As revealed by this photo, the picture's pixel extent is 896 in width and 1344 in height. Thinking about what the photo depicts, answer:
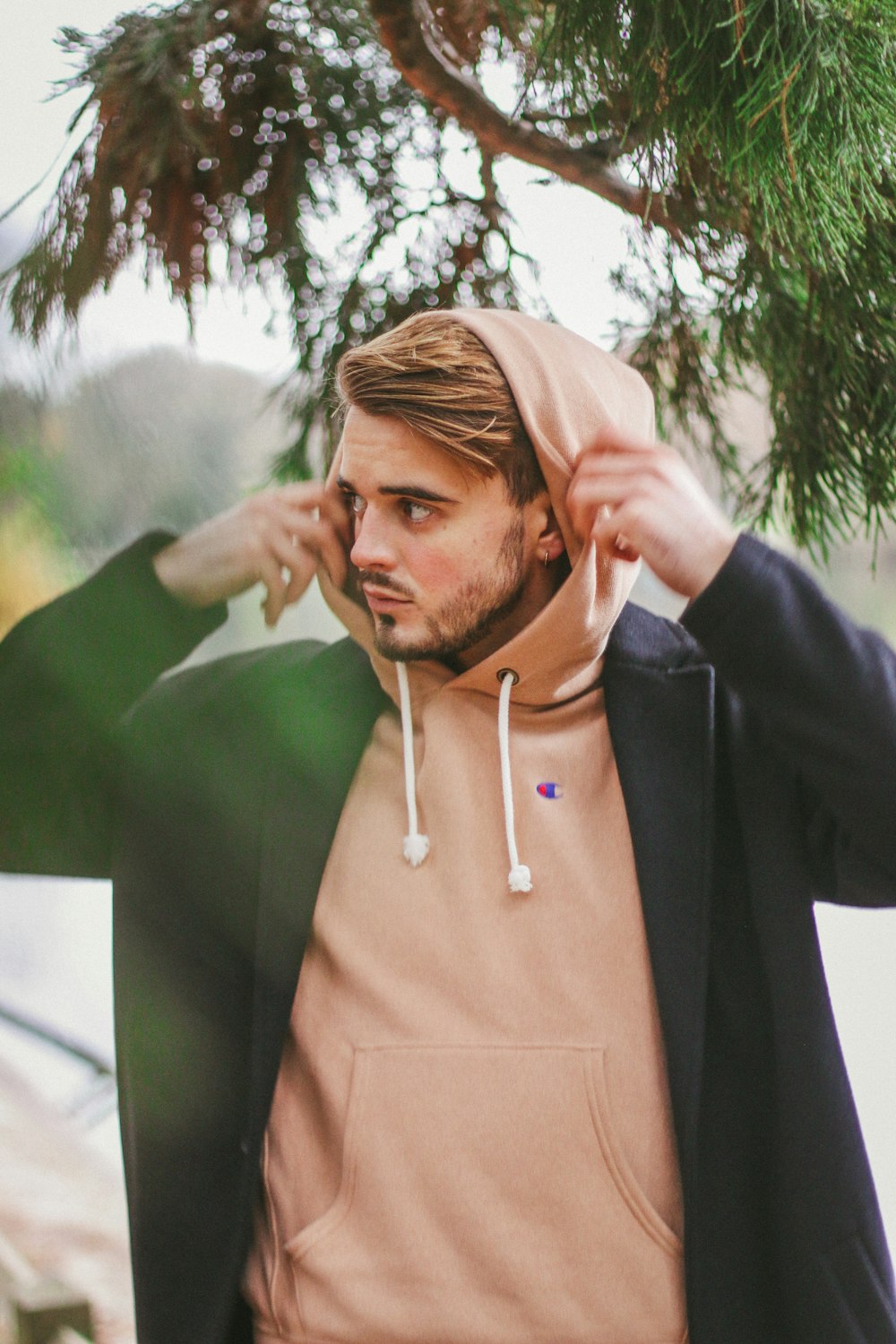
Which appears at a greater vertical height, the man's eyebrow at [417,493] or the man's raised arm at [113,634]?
the man's eyebrow at [417,493]

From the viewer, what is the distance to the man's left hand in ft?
2.52

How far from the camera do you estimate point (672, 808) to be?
2.78 feet

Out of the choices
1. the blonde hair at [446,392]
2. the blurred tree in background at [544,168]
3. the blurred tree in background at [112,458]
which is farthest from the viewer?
the blurred tree in background at [112,458]

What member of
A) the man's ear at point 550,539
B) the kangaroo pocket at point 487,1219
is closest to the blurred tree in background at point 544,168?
the man's ear at point 550,539

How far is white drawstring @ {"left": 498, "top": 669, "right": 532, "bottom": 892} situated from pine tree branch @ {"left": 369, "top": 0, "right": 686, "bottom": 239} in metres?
0.39

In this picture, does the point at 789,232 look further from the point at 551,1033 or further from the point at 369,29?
the point at 551,1033

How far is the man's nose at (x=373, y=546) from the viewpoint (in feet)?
2.74

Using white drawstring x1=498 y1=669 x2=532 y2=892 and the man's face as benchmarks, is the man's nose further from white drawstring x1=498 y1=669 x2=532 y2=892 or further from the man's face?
white drawstring x1=498 y1=669 x2=532 y2=892

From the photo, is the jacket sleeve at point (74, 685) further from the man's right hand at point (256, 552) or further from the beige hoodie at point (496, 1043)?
the beige hoodie at point (496, 1043)

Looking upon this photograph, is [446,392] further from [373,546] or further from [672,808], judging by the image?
[672,808]

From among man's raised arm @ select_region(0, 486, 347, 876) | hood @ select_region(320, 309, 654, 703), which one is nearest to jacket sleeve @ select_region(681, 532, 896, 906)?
hood @ select_region(320, 309, 654, 703)

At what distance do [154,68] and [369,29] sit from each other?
0.20 m

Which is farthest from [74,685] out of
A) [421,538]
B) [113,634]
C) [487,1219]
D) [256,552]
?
[487,1219]

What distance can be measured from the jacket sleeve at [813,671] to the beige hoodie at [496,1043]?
132 mm
